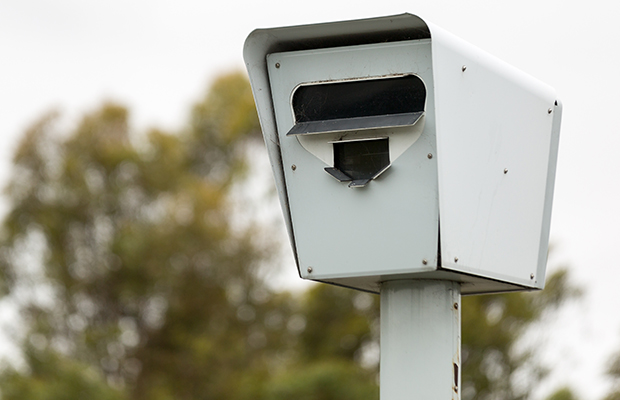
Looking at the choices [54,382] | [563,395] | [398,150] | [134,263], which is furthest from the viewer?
[134,263]

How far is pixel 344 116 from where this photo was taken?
5.21ft

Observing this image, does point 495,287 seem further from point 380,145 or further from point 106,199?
point 106,199

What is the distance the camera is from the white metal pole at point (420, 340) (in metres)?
1.59

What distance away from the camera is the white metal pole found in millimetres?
1591

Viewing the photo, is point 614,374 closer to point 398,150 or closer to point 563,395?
point 563,395

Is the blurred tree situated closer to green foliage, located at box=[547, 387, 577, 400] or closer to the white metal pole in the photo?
green foliage, located at box=[547, 387, 577, 400]

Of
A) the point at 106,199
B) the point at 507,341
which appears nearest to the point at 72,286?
the point at 106,199

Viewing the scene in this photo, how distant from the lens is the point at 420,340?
1.62 meters

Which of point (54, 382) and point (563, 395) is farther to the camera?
point (54, 382)

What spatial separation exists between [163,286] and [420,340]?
960 cm

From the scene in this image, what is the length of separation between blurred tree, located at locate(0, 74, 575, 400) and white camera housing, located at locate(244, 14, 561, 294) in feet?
26.1

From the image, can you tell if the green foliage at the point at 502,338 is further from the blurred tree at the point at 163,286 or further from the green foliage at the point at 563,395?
the green foliage at the point at 563,395

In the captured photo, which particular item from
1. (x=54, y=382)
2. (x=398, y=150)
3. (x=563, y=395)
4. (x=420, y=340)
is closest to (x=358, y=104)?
(x=398, y=150)

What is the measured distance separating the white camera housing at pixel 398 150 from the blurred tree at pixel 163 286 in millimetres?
7946
